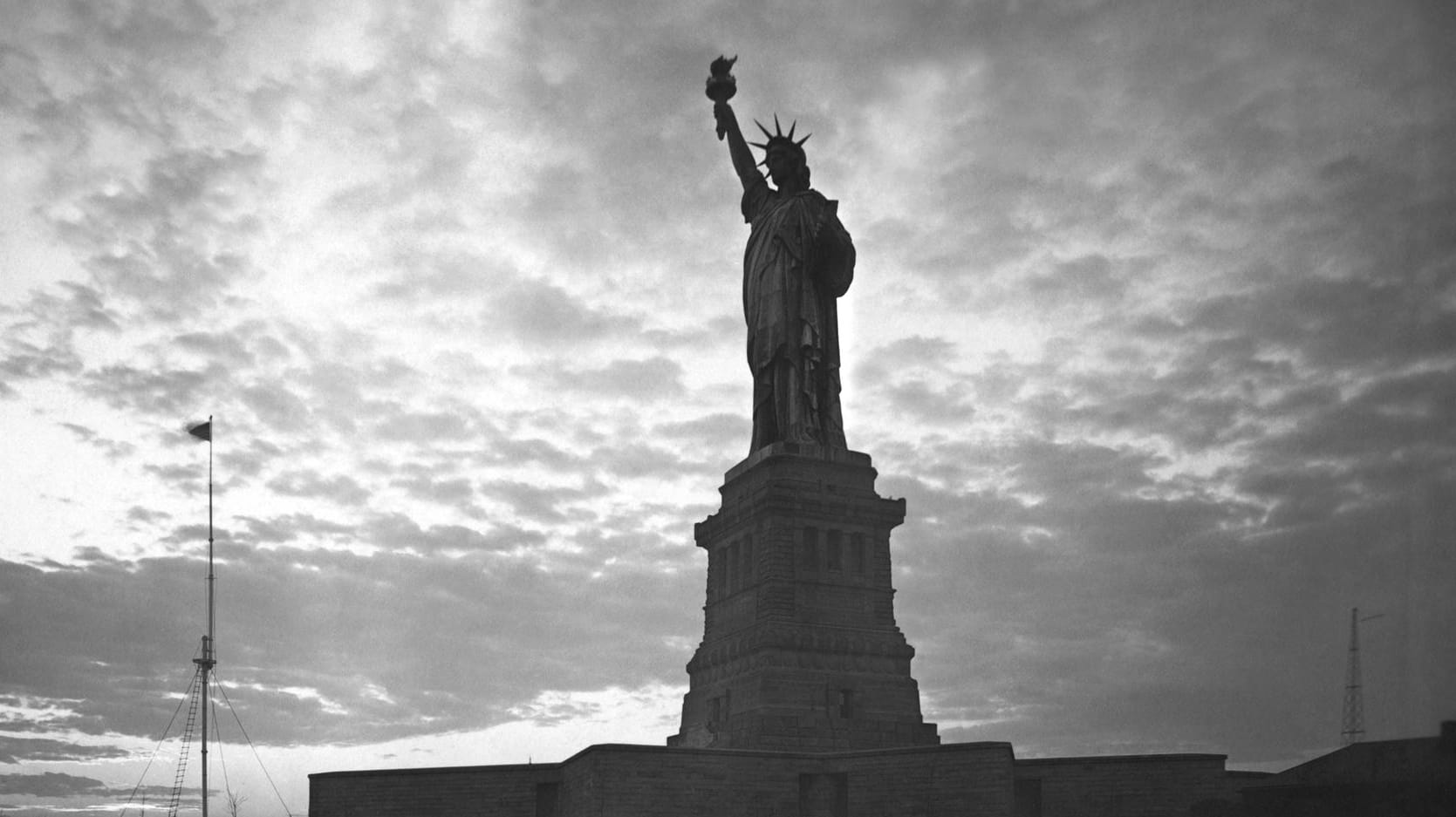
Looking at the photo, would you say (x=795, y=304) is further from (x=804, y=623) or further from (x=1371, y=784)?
(x=1371, y=784)

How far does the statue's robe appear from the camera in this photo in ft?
119

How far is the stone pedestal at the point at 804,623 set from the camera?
31953 mm

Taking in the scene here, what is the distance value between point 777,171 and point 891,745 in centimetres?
1572

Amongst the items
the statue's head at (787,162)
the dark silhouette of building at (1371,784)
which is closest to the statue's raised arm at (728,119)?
the statue's head at (787,162)

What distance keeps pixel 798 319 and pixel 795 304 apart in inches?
16.4

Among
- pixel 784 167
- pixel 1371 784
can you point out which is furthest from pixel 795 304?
pixel 1371 784

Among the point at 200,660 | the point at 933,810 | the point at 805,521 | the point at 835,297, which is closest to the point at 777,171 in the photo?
the point at 835,297

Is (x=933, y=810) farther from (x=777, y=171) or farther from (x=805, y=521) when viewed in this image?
(x=777, y=171)

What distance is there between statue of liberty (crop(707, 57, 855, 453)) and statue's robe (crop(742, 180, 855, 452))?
2 cm

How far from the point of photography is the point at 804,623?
33.2 meters

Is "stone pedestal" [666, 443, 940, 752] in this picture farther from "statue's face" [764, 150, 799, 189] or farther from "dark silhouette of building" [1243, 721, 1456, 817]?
"dark silhouette of building" [1243, 721, 1456, 817]

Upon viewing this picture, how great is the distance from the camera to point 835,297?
37594 mm

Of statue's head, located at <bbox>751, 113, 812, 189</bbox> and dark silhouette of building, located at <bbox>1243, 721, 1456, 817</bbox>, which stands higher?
statue's head, located at <bbox>751, 113, 812, 189</bbox>

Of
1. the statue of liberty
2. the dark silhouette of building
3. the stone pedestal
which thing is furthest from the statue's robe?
the dark silhouette of building
